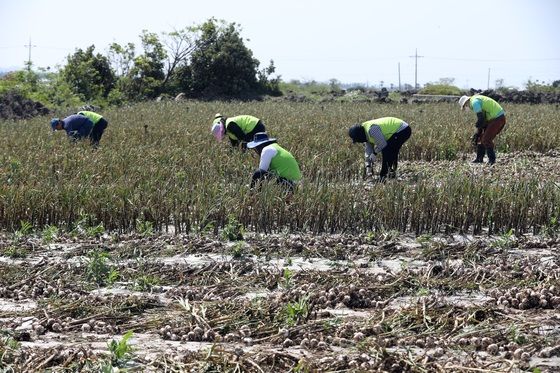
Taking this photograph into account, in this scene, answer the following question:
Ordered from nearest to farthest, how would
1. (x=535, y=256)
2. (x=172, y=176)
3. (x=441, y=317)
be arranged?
1. (x=441, y=317)
2. (x=535, y=256)
3. (x=172, y=176)

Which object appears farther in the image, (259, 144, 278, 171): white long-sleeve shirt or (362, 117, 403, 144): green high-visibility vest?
(362, 117, 403, 144): green high-visibility vest

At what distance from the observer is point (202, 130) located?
16844mm

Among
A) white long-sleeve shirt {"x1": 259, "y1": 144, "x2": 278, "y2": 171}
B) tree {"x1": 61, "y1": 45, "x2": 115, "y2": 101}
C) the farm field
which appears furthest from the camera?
tree {"x1": 61, "y1": 45, "x2": 115, "y2": 101}

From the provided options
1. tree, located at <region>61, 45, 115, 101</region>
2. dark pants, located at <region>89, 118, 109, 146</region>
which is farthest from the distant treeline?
dark pants, located at <region>89, 118, 109, 146</region>

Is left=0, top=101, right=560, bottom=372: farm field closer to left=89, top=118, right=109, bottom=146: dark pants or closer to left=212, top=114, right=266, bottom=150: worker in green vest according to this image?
left=212, top=114, right=266, bottom=150: worker in green vest

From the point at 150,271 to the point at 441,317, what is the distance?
8.15ft

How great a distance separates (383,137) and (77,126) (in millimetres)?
5596

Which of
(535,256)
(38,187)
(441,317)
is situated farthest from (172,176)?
(441,317)

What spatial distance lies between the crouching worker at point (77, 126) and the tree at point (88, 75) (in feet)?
74.6

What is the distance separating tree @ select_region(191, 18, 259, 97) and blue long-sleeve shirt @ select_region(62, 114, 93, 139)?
26.7 metres

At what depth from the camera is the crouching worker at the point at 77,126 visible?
533 inches

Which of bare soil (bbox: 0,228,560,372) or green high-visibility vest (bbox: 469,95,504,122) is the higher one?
green high-visibility vest (bbox: 469,95,504,122)

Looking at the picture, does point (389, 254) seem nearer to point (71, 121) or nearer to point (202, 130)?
point (71, 121)

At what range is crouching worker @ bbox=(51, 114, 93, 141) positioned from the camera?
44.4ft
